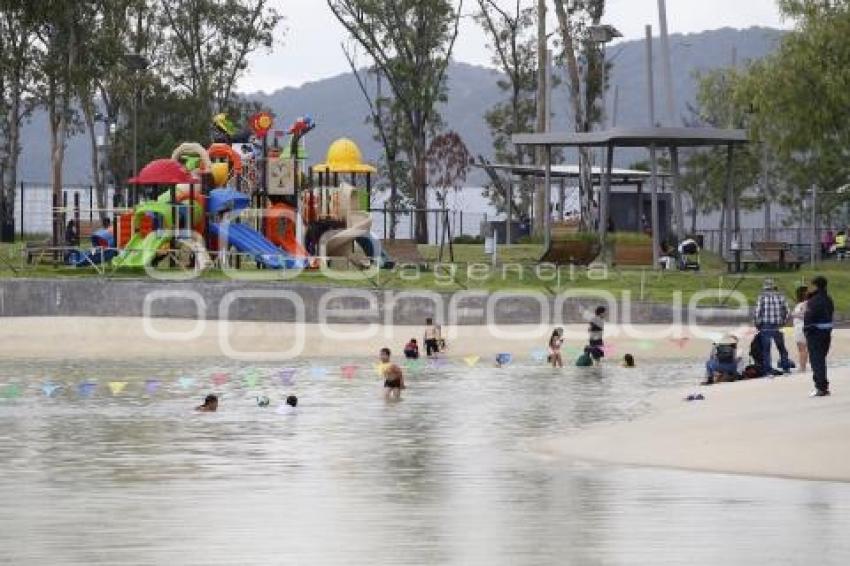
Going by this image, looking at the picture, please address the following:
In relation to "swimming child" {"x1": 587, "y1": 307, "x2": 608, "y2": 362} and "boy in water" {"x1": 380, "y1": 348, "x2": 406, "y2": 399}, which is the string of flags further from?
"swimming child" {"x1": 587, "y1": 307, "x2": 608, "y2": 362}

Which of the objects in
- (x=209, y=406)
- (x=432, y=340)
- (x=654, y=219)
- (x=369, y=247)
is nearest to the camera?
(x=209, y=406)

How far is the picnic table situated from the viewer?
51.5 metres

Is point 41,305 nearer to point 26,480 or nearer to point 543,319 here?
point 543,319

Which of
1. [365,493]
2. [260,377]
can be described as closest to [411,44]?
[260,377]

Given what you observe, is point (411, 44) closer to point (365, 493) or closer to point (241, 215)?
point (241, 215)

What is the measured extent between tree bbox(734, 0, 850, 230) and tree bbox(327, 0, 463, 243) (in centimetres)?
2283

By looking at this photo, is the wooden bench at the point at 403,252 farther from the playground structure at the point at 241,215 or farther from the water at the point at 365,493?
the water at the point at 365,493

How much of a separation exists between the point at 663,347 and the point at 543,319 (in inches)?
152

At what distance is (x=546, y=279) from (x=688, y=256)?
19.4 feet

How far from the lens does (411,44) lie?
85312 mm

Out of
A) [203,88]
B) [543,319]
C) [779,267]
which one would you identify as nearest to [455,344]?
[543,319]

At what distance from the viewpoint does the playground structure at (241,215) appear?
50969 millimetres

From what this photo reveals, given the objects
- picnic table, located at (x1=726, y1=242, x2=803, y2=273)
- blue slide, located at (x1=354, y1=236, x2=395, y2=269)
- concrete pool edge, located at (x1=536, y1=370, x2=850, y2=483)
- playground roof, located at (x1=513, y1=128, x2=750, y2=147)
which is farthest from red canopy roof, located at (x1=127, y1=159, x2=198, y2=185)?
concrete pool edge, located at (x1=536, y1=370, x2=850, y2=483)

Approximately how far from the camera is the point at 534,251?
5747 centimetres
